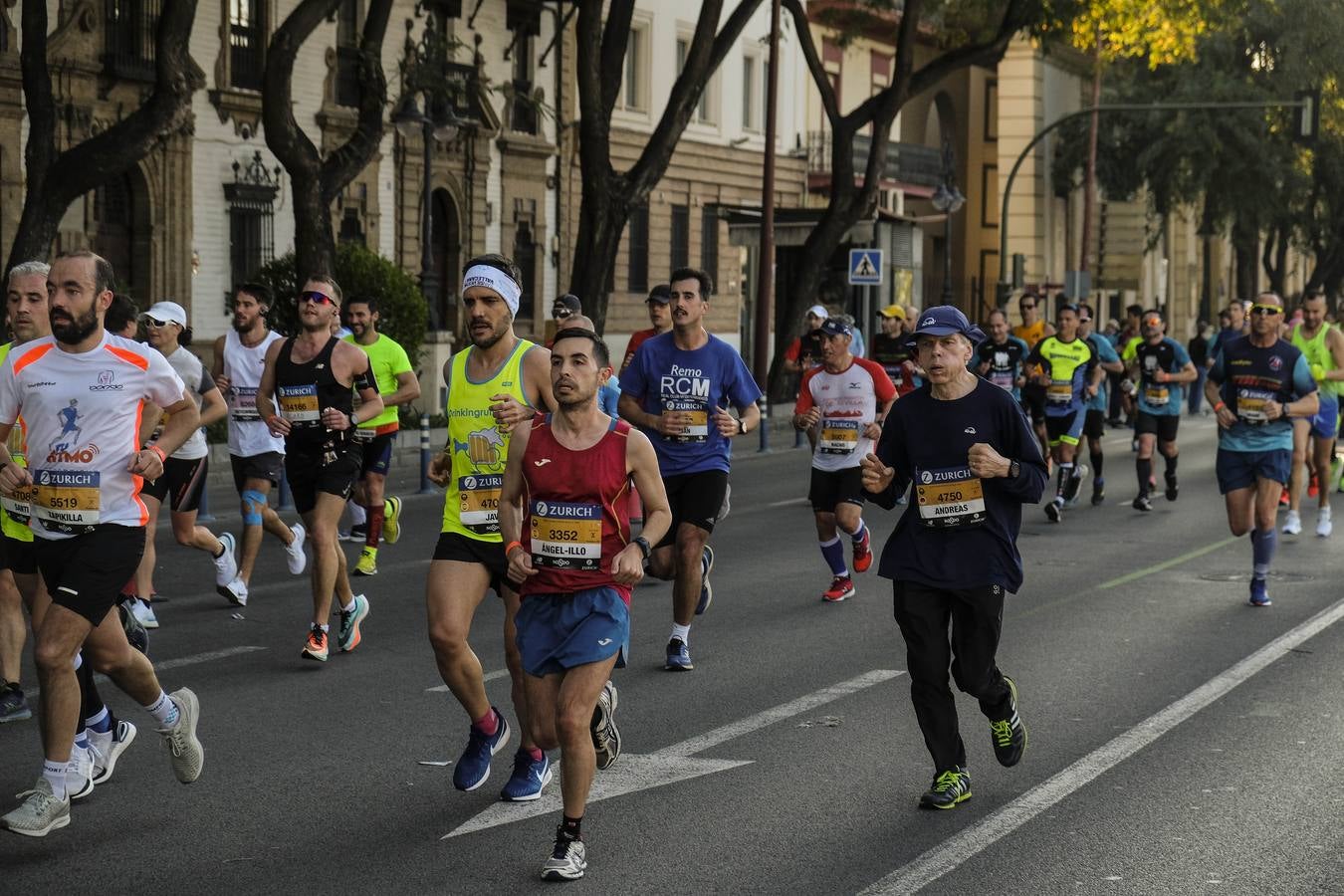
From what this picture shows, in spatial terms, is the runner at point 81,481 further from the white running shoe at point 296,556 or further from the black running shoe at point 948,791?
the white running shoe at point 296,556

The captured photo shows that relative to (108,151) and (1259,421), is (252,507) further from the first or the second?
(108,151)

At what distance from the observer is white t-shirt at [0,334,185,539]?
23.0ft

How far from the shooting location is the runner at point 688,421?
33.7ft

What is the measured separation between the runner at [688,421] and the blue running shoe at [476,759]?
2777 mm

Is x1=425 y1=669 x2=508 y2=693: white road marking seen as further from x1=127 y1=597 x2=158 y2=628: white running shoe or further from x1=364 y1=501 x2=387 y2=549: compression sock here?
x1=364 y1=501 x2=387 y2=549: compression sock

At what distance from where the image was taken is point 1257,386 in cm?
1311

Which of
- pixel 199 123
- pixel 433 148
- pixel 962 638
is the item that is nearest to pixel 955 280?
pixel 433 148

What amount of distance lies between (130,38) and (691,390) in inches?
787

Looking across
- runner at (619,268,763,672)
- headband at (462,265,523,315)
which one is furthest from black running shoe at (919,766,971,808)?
runner at (619,268,763,672)

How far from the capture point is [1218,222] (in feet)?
181

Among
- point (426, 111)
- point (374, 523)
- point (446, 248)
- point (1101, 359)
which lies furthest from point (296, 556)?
point (446, 248)

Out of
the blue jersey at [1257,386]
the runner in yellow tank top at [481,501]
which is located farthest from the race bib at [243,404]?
the blue jersey at [1257,386]

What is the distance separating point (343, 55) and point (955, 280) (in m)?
27.4

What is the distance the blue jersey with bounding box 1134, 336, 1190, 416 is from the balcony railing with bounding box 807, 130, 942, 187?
26616 millimetres
